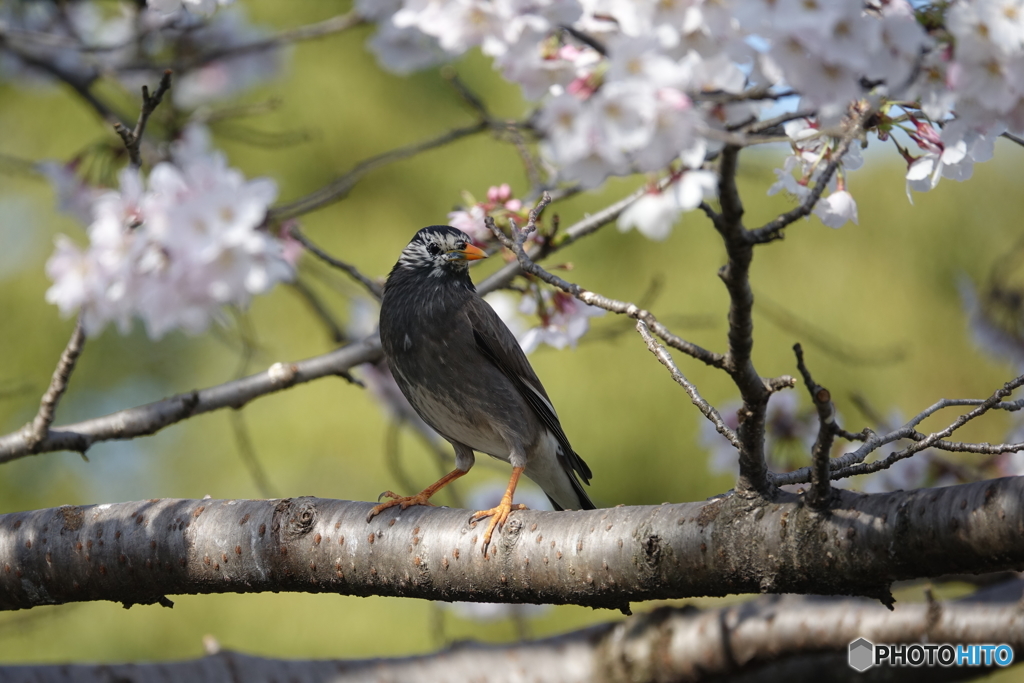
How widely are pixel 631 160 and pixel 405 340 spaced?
1.81 metres

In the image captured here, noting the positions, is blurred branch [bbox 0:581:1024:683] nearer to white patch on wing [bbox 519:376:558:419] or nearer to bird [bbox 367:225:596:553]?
bird [bbox 367:225:596:553]

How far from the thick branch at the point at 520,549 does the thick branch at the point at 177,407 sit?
256 millimetres

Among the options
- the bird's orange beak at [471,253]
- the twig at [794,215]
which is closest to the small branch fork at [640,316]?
the twig at [794,215]

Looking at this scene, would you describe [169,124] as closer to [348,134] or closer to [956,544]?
[956,544]

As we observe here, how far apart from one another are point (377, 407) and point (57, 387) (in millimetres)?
4395

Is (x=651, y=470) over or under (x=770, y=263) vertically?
under

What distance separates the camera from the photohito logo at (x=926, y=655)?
2.67 m

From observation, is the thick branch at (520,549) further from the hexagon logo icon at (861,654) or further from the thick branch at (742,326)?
the hexagon logo icon at (861,654)

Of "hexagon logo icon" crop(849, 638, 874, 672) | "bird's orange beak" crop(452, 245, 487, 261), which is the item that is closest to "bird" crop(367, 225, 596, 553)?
"bird's orange beak" crop(452, 245, 487, 261)

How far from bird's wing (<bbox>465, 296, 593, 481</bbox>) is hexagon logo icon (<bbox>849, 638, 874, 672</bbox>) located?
1040 millimetres

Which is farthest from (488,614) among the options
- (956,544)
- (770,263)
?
(770,263)

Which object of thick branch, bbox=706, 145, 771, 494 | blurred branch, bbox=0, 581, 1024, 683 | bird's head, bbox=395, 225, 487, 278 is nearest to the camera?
thick branch, bbox=706, 145, 771, 494

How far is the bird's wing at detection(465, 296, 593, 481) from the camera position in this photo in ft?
9.97

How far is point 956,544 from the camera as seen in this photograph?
1416 millimetres
